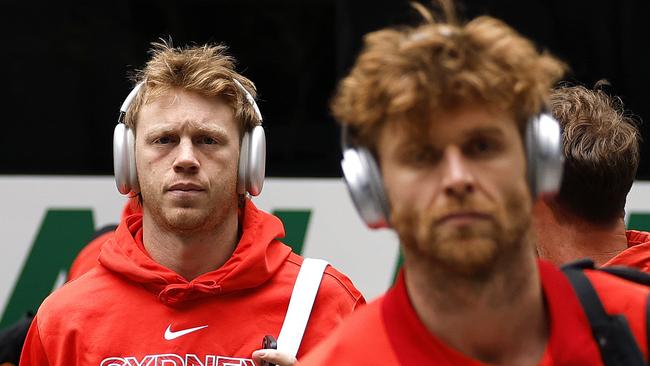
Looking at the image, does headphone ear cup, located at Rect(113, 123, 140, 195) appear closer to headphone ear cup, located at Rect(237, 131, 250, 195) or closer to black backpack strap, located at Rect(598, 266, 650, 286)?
headphone ear cup, located at Rect(237, 131, 250, 195)

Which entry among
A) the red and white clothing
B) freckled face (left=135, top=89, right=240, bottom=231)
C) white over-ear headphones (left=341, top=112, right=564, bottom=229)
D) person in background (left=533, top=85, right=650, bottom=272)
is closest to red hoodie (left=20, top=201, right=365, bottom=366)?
freckled face (left=135, top=89, right=240, bottom=231)

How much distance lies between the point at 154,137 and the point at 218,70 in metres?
0.30

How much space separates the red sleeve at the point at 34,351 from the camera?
3852mm

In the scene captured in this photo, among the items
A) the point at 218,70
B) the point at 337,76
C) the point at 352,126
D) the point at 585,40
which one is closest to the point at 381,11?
the point at 337,76

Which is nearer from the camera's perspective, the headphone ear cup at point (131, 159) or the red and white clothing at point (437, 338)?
the red and white clothing at point (437, 338)

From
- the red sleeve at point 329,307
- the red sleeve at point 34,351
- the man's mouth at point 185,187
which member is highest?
the man's mouth at point 185,187

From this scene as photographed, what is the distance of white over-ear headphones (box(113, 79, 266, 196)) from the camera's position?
157 inches

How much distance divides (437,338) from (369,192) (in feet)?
1.09

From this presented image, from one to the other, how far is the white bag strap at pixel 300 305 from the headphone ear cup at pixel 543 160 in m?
1.19

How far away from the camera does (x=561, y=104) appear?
3873 mm

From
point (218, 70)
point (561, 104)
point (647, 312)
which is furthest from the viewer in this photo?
point (218, 70)

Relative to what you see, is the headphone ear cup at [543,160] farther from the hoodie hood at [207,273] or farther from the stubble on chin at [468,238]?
the hoodie hood at [207,273]

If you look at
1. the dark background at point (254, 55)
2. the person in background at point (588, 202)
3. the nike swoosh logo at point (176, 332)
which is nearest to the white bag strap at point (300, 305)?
the nike swoosh logo at point (176, 332)

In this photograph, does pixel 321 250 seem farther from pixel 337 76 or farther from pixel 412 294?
pixel 412 294
